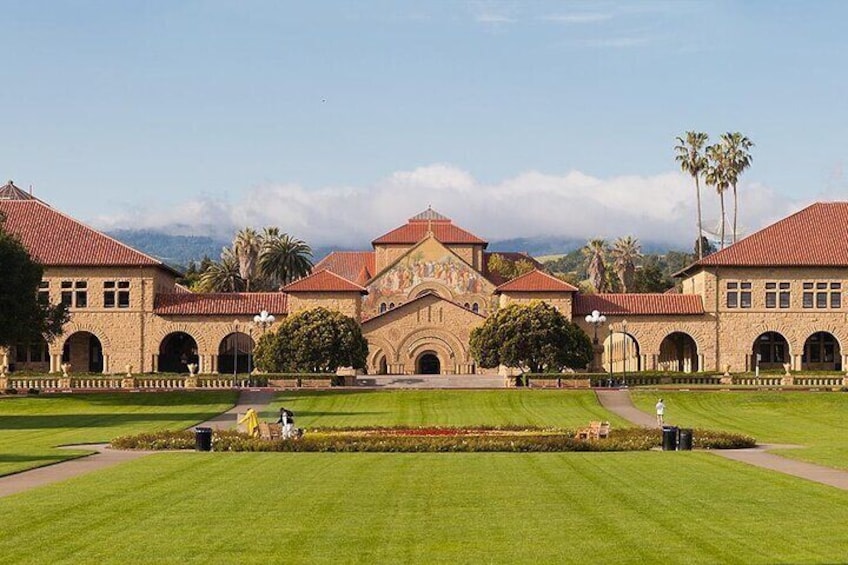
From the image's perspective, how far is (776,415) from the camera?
57.4 metres

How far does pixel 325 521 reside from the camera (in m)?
20.5

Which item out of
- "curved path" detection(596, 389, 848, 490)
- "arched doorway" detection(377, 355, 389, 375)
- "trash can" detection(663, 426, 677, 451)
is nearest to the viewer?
"curved path" detection(596, 389, 848, 490)

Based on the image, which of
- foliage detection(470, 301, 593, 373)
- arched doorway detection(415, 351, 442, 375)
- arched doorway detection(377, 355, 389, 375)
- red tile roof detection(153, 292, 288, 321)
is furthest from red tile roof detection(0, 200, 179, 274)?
foliage detection(470, 301, 593, 373)

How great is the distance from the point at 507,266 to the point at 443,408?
57.4 m

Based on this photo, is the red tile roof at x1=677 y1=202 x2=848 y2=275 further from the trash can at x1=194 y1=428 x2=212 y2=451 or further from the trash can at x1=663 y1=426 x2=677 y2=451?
the trash can at x1=194 y1=428 x2=212 y2=451

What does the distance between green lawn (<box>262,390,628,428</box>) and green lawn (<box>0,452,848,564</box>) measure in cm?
2179

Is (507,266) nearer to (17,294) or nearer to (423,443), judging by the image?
(17,294)

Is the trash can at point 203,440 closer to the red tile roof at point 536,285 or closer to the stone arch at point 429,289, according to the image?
the red tile roof at point 536,285

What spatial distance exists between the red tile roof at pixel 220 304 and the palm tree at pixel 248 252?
3141cm

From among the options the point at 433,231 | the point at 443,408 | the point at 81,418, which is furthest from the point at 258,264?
the point at 81,418

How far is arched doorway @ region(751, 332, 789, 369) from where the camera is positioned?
87.4 m

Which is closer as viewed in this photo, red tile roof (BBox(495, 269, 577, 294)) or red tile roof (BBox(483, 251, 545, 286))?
red tile roof (BBox(495, 269, 577, 294))

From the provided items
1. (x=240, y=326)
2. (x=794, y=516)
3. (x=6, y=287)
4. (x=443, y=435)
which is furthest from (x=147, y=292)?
(x=794, y=516)

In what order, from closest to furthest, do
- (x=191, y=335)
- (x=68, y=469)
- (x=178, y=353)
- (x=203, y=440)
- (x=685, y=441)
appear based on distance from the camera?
(x=68, y=469), (x=203, y=440), (x=685, y=441), (x=191, y=335), (x=178, y=353)
